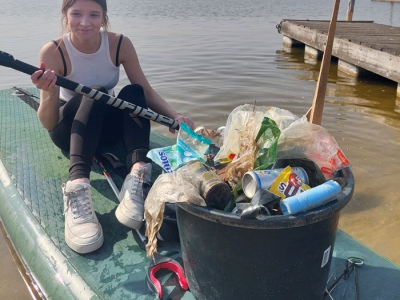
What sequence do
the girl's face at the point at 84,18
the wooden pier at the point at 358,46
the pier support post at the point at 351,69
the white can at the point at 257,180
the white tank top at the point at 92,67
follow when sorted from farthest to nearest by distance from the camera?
the pier support post at the point at 351,69, the wooden pier at the point at 358,46, the white tank top at the point at 92,67, the girl's face at the point at 84,18, the white can at the point at 257,180

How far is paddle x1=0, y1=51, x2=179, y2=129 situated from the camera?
73.9 inches

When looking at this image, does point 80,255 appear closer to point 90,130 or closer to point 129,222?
point 129,222

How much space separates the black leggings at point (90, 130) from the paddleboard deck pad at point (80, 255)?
25 centimetres

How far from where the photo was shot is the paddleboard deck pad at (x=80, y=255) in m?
1.66

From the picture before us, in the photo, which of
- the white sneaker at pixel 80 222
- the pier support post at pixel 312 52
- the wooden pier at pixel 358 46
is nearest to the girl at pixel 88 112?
the white sneaker at pixel 80 222

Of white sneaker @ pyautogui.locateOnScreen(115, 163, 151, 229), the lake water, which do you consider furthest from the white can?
the lake water

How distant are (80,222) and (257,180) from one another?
1.00 metres

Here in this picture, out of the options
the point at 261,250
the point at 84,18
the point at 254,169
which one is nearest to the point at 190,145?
the point at 254,169

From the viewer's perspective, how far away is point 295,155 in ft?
4.64

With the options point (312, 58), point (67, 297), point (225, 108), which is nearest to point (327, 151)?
point (67, 297)

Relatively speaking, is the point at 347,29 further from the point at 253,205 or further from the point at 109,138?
the point at 253,205

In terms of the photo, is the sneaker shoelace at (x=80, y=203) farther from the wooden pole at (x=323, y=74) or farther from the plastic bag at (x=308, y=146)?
the wooden pole at (x=323, y=74)

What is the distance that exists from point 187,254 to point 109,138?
4.71 ft

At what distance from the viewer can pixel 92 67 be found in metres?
2.48
